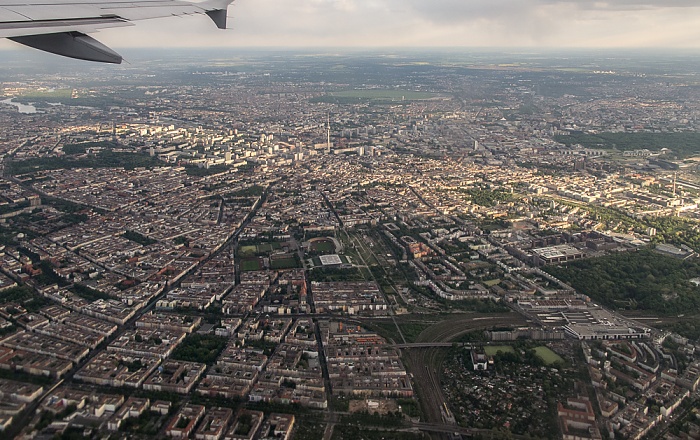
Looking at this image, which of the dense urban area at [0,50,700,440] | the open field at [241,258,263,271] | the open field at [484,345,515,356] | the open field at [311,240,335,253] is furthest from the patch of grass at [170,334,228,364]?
the open field at [311,240,335,253]

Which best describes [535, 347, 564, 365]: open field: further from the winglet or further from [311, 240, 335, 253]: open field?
the winglet

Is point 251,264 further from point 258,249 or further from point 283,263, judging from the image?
point 258,249

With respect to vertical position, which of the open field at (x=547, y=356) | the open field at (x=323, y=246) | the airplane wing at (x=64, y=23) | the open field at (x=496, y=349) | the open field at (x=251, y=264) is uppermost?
the airplane wing at (x=64, y=23)

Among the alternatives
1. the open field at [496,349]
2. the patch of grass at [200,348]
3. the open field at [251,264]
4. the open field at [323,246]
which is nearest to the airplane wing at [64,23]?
the patch of grass at [200,348]

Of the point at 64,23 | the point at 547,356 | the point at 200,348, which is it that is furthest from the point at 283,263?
the point at 64,23

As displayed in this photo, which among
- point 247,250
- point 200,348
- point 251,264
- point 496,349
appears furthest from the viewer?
point 247,250

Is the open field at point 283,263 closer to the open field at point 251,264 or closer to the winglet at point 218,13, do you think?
the open field at point 251,264

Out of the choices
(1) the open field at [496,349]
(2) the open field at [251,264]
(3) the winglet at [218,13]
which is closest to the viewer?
(3) the winglet at [218,13]
